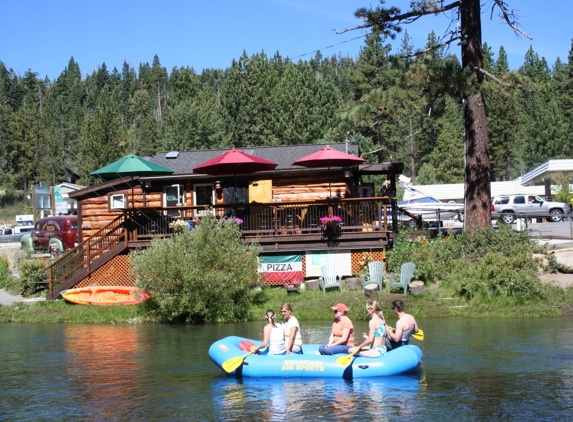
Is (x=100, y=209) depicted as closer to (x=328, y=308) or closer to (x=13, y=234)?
(x=328, y=308)

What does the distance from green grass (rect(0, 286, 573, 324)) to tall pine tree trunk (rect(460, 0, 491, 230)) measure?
3916 millimetres

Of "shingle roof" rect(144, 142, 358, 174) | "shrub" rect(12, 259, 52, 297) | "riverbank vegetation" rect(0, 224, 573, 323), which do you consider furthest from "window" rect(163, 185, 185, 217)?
"riverbank vegetation" rect(0, 224, 573, 323)

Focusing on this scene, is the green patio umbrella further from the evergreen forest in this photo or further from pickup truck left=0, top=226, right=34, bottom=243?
pickup truck left=0, top=226, right=34, bottom=243

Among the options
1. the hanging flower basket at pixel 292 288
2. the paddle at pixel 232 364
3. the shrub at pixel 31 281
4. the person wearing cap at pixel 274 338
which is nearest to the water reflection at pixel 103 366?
the paddle at pixel 232 364

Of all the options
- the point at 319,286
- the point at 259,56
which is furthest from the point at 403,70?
the point at 259,56

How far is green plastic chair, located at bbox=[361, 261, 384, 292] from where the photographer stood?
2167 cm

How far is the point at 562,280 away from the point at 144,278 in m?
12.9

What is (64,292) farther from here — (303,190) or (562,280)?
(562,280)

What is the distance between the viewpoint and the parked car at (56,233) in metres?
34.1

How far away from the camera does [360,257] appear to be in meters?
23.5

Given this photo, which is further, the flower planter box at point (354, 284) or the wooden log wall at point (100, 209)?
the wooden log wall at point (100, 209)

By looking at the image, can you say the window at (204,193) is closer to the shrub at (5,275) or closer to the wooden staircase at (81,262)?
the wooden staircase at (81,262)

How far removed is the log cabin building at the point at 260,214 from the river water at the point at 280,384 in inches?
224

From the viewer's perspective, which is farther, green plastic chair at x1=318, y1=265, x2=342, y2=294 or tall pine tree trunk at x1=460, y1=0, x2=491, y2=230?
tall pine tree trunk at x1=460, y1=0, x2=491, y2=230
